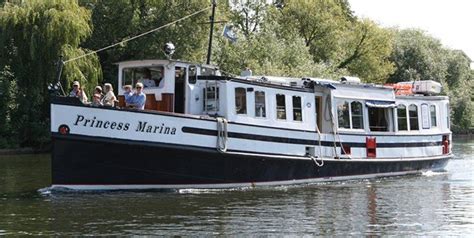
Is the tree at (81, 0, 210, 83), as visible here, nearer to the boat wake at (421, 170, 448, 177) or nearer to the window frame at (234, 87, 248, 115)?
the boat wake at (421, 170, 448, 177)

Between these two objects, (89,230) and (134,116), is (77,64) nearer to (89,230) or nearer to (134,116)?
(134,116)

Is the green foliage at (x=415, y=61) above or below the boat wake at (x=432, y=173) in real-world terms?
above

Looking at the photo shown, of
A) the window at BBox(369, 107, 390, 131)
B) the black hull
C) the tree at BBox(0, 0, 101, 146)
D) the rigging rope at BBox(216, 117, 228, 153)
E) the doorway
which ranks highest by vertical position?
the tree at BBox(0, 0, 101, 146)

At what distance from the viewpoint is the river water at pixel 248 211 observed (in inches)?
559

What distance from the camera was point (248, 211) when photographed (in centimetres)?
1650

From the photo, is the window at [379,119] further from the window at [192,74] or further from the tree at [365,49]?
the tree at [365,49]

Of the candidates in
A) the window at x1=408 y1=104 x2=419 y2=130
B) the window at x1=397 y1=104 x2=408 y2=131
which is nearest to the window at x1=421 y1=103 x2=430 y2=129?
the window at x1=408 y1=104 x2=419 y2=130

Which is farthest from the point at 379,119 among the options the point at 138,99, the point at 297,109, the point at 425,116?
the point at 138,99

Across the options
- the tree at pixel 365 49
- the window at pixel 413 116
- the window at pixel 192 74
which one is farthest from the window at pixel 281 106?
the tree at pixel 365 49

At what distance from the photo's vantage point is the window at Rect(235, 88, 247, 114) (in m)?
A: 20.8

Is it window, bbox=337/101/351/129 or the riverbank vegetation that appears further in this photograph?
the riverbank vegetation

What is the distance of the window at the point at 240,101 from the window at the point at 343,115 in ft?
13.4

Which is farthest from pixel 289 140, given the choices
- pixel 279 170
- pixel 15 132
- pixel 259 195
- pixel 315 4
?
pixel 315 4

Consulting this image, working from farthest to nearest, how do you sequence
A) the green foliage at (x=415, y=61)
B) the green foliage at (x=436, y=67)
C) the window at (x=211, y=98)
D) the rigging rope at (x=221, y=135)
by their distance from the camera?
the green foliage at (x=436, y=67)
the green foliage at (x=415, y=61)
the window at (x=211, y=98)
the rigging rope at (x=221, y=135)
